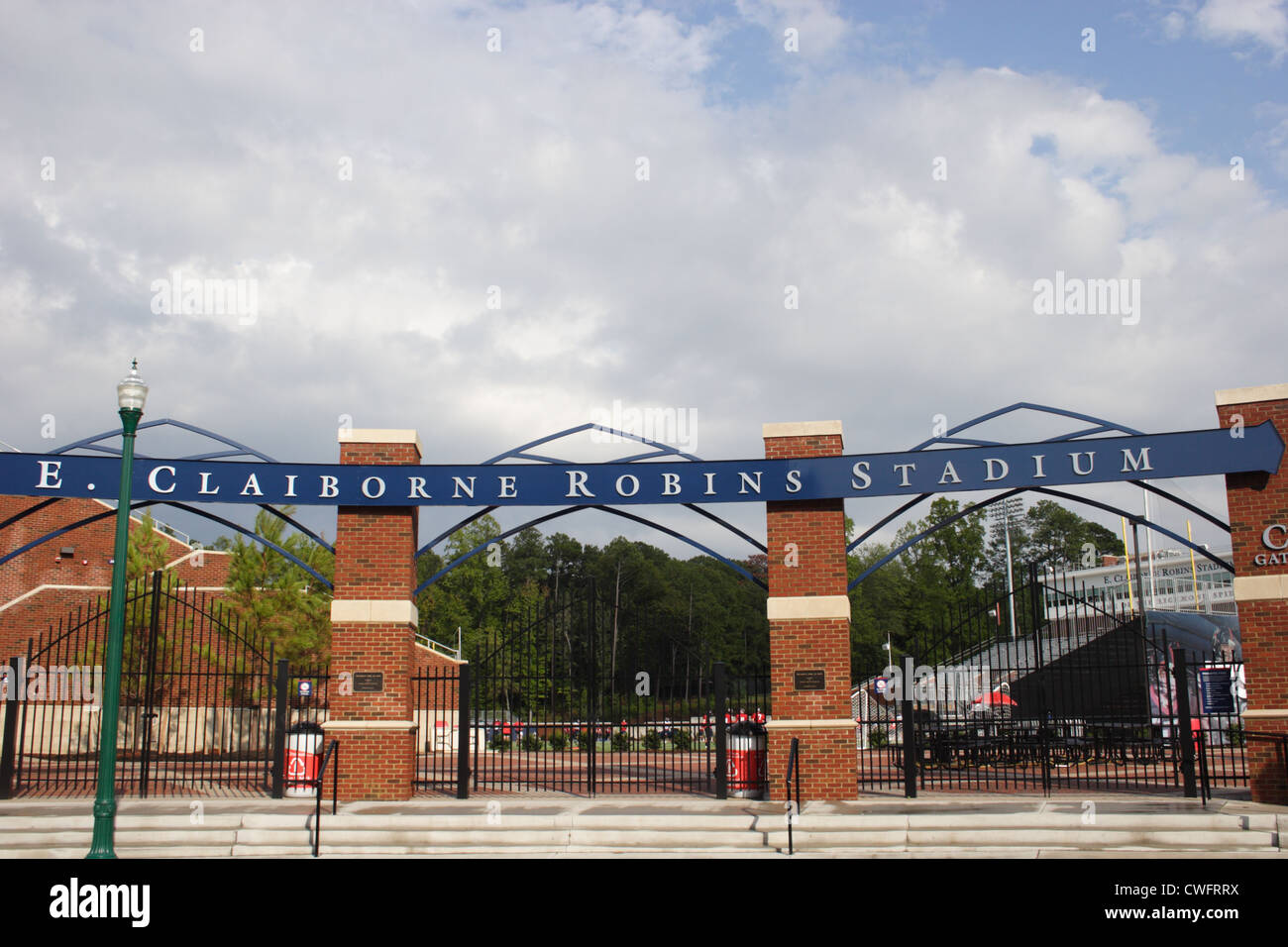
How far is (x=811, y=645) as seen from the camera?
1589cm

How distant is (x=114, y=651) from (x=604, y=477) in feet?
24.4

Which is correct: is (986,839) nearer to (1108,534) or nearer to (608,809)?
(608,809)

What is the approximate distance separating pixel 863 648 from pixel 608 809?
169 ft

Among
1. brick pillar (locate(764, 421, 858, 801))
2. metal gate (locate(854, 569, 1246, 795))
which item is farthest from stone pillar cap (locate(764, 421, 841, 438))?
metal gate (locate(854, 569, 1246, 795))

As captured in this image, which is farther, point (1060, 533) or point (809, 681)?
point (1060, 533)

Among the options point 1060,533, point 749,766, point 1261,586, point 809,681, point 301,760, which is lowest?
point 749,766

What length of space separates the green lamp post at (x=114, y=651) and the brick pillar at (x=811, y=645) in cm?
866

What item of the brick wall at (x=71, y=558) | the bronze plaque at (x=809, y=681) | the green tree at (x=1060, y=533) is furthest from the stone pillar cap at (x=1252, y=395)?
the green tree at (x=1060, y=533)

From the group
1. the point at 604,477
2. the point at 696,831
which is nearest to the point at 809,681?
the point at 696,831

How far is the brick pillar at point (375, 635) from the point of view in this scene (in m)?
16.0

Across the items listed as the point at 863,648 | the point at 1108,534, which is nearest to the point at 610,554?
the point at 863,648

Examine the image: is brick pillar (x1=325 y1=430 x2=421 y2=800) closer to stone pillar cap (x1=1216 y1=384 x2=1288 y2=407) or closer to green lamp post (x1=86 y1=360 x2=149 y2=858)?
green lamp post (x1=86 y1=360 x2=149 y2=858)

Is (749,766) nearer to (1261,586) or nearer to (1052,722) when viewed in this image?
(1052,722)

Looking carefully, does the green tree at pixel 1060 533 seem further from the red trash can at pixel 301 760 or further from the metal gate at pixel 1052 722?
the red trash can at pixel 301 760
